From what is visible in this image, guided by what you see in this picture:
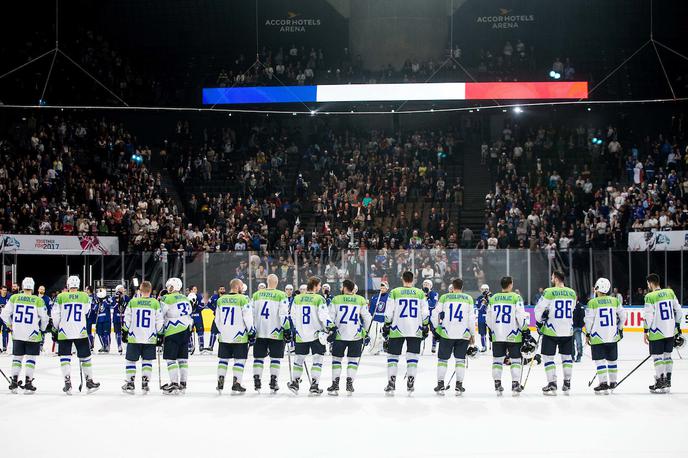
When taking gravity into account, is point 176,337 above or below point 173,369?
above

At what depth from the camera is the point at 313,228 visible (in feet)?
110

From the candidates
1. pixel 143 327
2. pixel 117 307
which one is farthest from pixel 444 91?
pixel 143 327

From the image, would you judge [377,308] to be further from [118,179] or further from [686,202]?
[118,179]

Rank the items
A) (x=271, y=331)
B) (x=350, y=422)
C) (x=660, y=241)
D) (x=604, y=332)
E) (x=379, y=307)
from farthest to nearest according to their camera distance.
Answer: (x=660, y=241) → (x=379, y=307) → (x=271, y=331) → (x=604, y=332) → (x=350, y=422)

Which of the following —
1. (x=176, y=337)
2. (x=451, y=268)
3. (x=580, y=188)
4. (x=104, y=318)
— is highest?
(x=580, y=188)

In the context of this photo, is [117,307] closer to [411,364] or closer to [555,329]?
[411,364]

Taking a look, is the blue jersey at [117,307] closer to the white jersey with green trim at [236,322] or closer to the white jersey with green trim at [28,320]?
the white jersey with green trim at [28,320]

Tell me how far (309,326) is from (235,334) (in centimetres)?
120

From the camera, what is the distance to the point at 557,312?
14.4 meters

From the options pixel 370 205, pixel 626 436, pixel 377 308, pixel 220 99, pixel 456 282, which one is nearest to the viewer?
pixel 626 436

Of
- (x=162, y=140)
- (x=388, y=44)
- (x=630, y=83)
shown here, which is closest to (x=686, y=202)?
(x=630, y=83)

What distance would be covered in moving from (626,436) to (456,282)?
455 centimetres

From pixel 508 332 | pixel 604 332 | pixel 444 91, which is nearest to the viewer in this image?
pixel 508 332

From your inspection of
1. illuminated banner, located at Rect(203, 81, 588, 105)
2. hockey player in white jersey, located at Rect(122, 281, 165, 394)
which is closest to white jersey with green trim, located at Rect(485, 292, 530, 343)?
hockey player in white jersey, located at Rect(122, 281, 165, 394)
